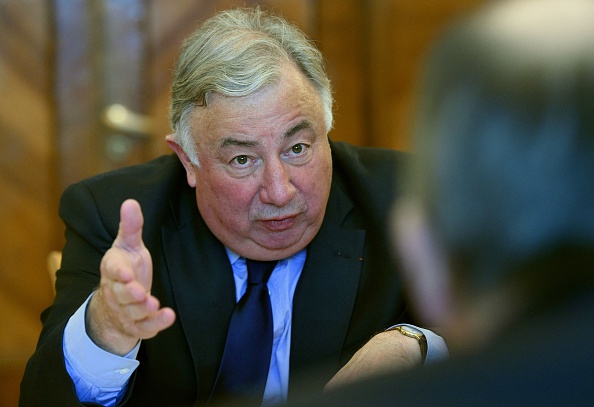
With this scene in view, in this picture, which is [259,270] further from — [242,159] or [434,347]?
[434,347]

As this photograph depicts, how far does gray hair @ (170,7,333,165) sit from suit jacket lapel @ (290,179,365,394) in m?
0.32

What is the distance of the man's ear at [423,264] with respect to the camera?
890 mm

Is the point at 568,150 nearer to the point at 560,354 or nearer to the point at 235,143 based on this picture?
the point at 560,354

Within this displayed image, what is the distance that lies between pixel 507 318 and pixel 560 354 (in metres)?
0.08

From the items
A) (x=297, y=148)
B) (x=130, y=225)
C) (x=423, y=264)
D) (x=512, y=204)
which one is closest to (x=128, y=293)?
(x=130, y=225)

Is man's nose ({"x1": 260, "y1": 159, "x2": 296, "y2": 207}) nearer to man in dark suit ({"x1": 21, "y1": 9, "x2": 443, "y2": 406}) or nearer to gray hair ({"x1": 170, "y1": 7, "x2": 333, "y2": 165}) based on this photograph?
man in dark suit ({"x1": 21, "y1": 9, "x2": 443, "y2": 406})

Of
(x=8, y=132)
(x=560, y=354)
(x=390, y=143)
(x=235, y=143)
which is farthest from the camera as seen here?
(x=390, y=143)

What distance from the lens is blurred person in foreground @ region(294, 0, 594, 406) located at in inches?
30.8

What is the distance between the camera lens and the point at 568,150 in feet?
2.61

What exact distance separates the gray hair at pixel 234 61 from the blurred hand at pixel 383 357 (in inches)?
25.7

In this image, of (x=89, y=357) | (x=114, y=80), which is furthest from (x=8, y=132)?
(x=89, y=357)

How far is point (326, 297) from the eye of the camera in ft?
7.56

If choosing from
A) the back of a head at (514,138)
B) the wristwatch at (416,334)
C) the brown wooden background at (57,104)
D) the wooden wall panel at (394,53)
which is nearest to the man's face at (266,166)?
the wristwatch at (416,334)

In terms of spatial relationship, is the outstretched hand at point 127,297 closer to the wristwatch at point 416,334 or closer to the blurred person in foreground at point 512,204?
the wristwatch at point 416,334
